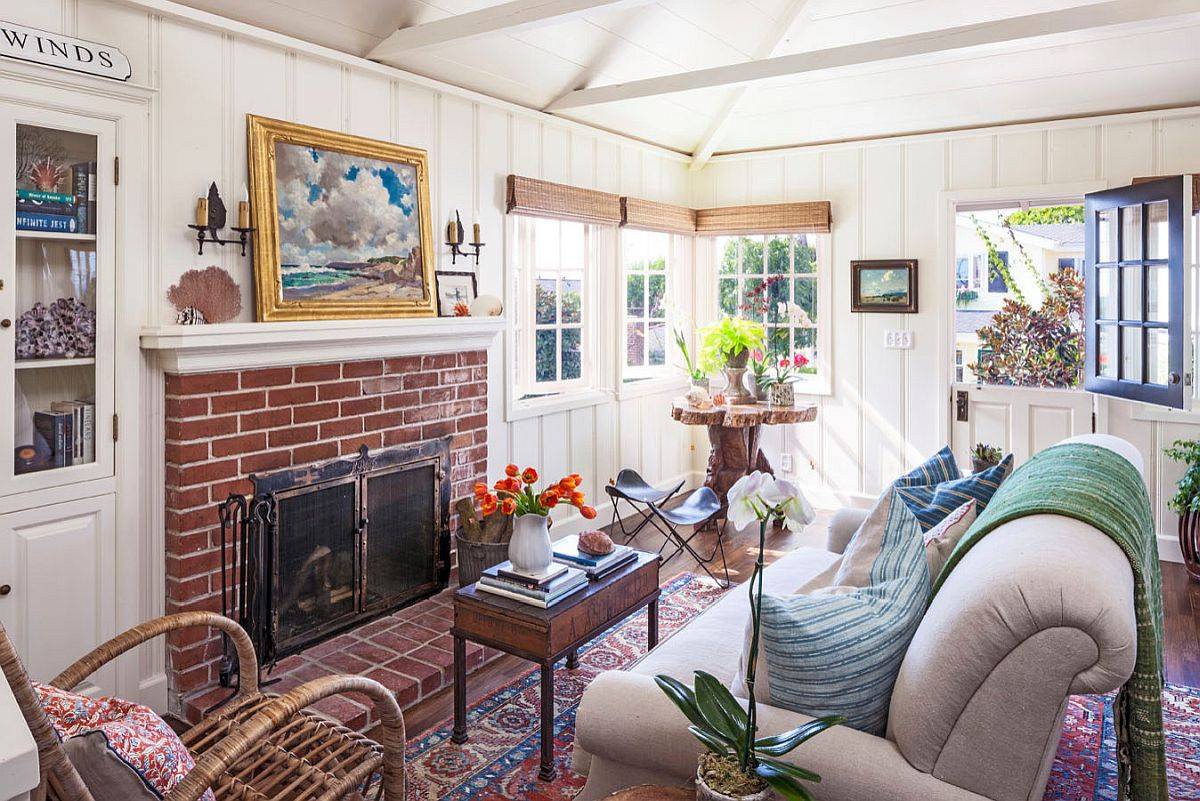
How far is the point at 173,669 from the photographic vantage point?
9.87 ft

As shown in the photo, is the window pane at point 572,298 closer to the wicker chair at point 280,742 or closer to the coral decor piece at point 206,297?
the coral decor piece at point 206,297

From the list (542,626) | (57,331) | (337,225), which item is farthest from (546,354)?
(57,331)

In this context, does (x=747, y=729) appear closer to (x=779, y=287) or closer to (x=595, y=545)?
(x=595, y=545)

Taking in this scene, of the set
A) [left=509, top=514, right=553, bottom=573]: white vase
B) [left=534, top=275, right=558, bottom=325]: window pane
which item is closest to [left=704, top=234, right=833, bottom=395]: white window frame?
[left=534, top=275, right=558, bottom=325]: window pane

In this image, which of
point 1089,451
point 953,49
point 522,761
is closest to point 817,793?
point 522,761

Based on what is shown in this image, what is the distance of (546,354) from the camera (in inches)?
203

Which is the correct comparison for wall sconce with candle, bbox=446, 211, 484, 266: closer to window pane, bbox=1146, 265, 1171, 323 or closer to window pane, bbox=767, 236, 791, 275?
window pane, bbox=767, 236, 791, 275

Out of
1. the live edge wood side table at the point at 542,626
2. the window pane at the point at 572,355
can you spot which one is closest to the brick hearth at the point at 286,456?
the live edge wood side table at the point at 542,626

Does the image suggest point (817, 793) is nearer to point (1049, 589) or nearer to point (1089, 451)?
point (1049, 589)

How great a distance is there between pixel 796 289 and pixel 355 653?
404 centimetres

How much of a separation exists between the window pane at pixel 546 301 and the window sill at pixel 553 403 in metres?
0.47

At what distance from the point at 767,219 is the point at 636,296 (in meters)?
1.07

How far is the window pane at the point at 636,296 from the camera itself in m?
5.87

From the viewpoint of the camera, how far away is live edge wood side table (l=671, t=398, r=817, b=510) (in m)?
5.26
